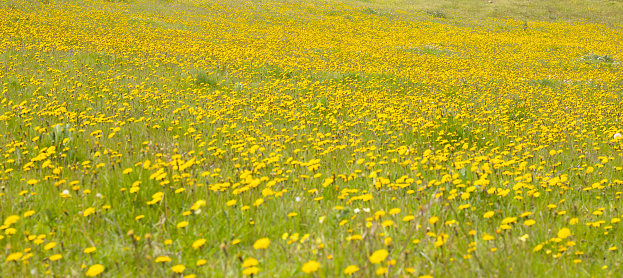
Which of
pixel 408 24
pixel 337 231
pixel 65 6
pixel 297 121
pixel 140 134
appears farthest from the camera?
pixel 408 24

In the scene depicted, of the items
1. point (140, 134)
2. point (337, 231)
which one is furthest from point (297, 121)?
point (337, 231)

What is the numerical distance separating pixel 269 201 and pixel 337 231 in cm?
64

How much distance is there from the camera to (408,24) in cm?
2747

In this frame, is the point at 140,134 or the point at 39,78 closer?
the point at 140,134

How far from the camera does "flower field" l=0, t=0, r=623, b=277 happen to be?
8.04ft

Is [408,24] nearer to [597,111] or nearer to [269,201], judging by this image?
[597,111]

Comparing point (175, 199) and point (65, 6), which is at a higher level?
point (65, 6)

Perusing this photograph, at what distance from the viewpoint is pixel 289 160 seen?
3.73 m

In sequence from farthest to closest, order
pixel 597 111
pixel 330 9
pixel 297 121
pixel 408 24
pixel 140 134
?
1. pixel 330 9
2. pixel 408 24
3. pixel 597 111
4. pixel 297 121
5. pixel 140 134

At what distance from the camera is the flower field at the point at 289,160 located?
2.45m

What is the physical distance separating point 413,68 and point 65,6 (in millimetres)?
16914

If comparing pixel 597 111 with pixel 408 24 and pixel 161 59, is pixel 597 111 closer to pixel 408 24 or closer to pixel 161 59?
pixel 161 59

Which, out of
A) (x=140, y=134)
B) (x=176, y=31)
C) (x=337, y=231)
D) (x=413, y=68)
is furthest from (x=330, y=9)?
(x=337, y=231)

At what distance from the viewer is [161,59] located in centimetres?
991
